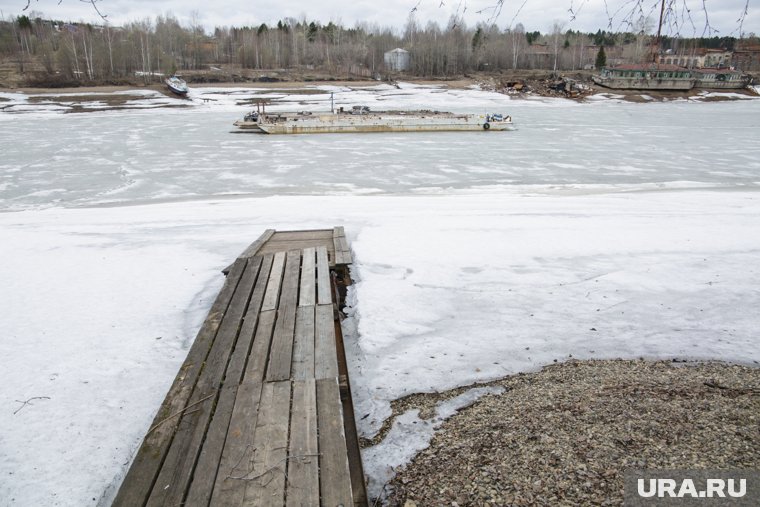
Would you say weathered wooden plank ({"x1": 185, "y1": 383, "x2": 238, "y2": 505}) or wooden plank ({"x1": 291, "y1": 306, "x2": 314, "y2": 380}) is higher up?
wooden plank ({"x1": 291, "y1": 306, "x2": 314, "y2": 380})

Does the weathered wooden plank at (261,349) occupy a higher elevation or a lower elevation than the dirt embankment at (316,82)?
lower

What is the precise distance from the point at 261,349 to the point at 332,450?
4.20 ft

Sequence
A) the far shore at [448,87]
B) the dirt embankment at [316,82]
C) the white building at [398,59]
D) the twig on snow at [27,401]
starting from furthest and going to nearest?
the white building at [398,59] < the dirt embankment at [316,82] < the far shore at [448,87] < the twig on snow at [27,401]

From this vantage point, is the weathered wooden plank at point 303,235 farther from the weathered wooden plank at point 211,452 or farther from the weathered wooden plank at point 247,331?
the weathered wooden plank at point 211,452

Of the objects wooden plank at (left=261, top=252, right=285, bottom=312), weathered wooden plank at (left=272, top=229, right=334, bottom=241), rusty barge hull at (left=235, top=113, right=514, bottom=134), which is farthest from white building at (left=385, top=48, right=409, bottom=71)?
wooden plank at (left=261, top=252, right=285, bottom=312)

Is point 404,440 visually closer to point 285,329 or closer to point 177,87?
point 285,329

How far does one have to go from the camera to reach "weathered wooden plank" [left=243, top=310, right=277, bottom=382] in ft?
10.9

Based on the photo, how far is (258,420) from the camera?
2.84 metres

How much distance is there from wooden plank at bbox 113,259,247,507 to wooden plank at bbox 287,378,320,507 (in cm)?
67

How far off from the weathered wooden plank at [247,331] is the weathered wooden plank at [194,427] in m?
0.05

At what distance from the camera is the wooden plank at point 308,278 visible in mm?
4555

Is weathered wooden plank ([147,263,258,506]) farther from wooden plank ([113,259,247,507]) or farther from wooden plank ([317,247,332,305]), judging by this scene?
wooden plank ([317,247,332,305])

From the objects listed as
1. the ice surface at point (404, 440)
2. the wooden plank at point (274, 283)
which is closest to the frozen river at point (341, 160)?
the wooden plank at point (274, 283)

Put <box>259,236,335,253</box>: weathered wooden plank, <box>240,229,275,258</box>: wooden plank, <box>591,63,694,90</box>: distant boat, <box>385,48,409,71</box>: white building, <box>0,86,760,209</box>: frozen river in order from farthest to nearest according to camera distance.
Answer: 1. <box>385,48,409,71</box>: white building
2. <box>591,63,694,90</box>: distant boat
3. <box>0,86,760,209</box>: frozen river
4. <box>259,236,335,253</box>: weathered wooden plank
5. <box>240,229,275,258</box>: wooden plank
